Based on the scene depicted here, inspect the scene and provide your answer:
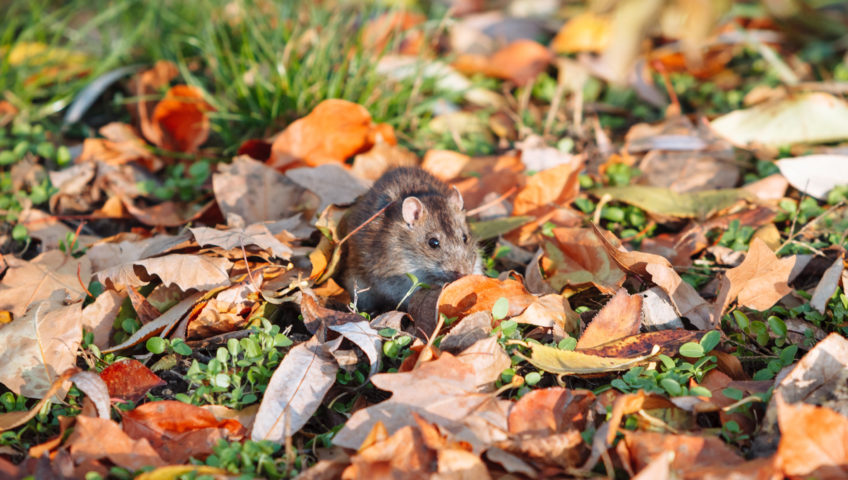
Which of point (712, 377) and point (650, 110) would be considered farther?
point (650, 110)

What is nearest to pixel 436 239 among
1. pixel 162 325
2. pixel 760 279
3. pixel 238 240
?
pixel 238 240

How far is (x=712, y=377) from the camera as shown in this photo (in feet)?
11.4

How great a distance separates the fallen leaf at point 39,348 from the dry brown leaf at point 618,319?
8.69ft

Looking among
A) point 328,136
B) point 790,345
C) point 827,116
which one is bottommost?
point 790,345

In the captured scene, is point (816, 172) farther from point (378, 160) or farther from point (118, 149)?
point (118, 149)

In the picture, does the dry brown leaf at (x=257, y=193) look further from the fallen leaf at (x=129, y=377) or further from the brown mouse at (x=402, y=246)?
the fallen leaf at (x=129, y=377)

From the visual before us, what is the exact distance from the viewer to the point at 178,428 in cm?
330

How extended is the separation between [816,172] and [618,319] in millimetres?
2344

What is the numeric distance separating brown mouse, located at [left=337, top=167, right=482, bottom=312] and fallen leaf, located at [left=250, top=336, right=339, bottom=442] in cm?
111

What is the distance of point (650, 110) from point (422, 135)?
217 cm

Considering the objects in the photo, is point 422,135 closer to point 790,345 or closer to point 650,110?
point 650,110

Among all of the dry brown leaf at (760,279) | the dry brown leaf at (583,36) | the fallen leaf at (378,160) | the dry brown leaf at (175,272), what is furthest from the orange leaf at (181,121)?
the dry brown leaf at (760,279)

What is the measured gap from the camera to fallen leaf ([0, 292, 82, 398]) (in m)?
3.65

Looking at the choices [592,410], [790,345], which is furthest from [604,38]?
[592,410]
